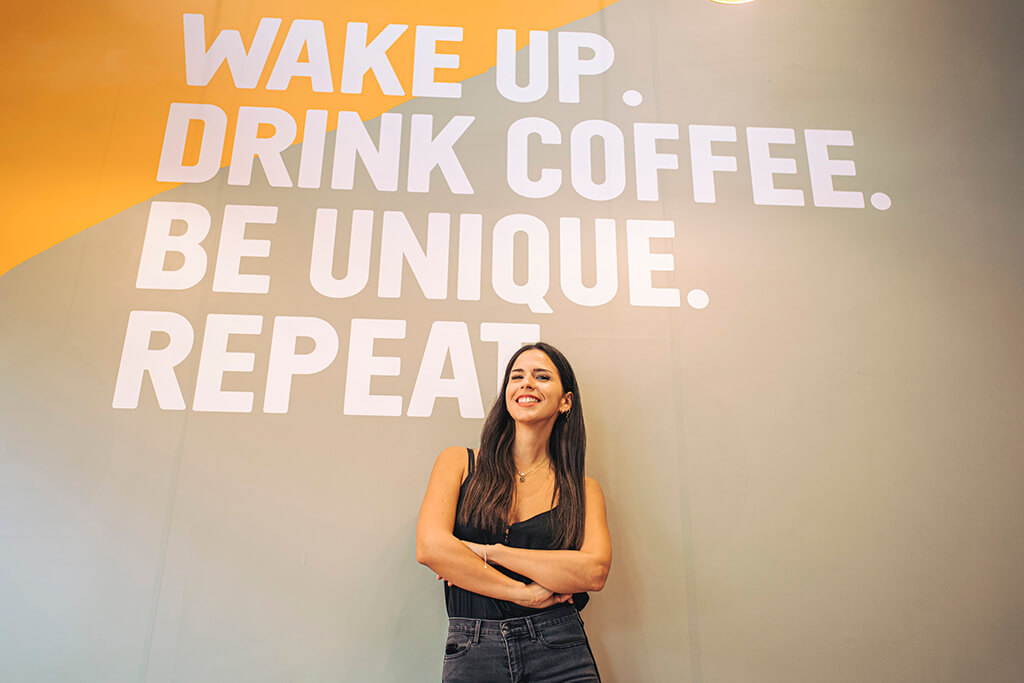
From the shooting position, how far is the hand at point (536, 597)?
6.84 ft

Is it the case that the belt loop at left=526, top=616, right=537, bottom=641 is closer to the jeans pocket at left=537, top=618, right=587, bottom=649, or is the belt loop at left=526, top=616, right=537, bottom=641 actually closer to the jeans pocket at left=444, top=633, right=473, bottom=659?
the jeans pocket at left=537, top=618, right=587, bottom=649

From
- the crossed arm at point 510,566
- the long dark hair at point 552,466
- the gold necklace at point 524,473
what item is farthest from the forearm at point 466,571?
the gold necklace at point 524,473

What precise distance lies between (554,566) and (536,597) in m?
0.11

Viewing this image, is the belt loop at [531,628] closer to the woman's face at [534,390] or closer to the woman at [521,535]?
the woman at [521,535]

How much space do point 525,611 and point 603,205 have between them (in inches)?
67.9

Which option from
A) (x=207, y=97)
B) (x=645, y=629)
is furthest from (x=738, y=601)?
(x=207, y=97)

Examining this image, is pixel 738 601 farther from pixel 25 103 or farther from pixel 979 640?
pixel 25 103

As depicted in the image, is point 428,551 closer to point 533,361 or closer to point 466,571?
point 466,571

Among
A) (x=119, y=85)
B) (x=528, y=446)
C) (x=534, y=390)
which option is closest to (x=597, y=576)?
(x=528, y=446)

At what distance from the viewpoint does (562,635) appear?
2.11 m

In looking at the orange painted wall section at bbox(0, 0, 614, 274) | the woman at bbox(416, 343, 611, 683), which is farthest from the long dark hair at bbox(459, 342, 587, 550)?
the orange painted wall section at bbox(0, 0, 614, 274)

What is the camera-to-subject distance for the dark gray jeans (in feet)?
6.64

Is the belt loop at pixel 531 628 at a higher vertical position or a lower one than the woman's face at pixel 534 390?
lower

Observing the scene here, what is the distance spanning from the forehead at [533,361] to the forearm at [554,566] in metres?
0.66
